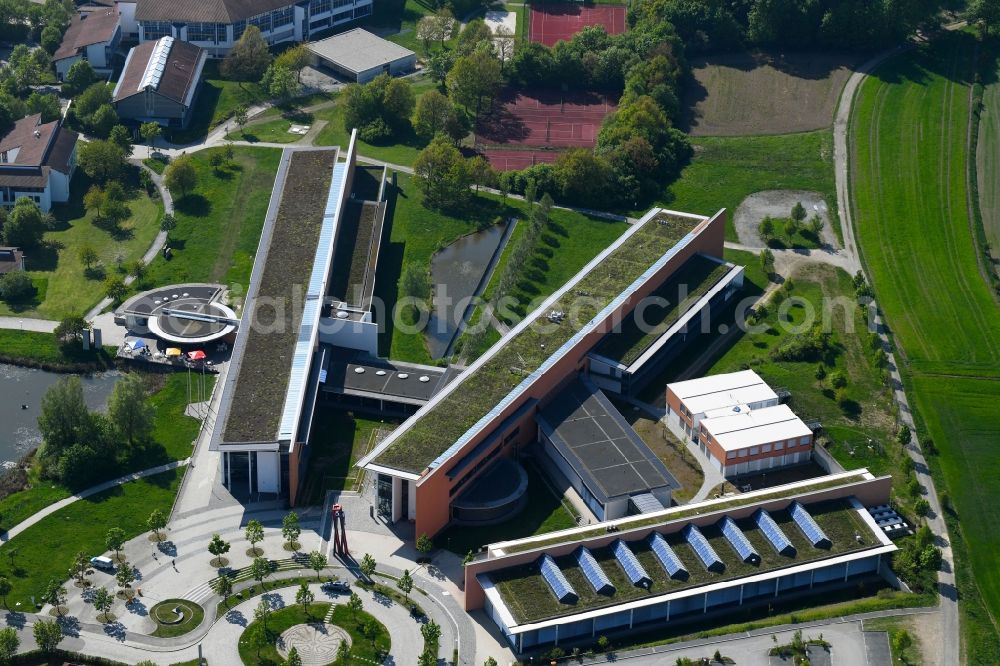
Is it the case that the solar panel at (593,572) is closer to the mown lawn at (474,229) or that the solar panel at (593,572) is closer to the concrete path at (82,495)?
the concrete path at (82,495)

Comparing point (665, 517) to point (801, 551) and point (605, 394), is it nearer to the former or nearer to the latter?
point (801, 551)

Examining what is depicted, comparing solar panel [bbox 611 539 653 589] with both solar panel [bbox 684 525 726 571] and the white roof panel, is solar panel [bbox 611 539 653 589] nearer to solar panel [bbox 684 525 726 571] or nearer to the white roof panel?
solar panel [bbox 684 525 726 571]

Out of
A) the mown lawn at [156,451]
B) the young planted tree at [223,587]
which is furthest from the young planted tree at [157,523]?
the mown lawn at [156,451]

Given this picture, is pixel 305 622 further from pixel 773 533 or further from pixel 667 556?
pixel 773 533

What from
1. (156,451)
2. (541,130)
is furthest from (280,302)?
(541,130)

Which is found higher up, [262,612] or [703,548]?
[703,548]

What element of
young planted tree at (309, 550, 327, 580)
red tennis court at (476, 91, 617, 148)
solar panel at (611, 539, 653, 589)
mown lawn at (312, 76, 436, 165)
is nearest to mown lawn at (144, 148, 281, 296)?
mown lawn at (312, 76, 436, 165)
